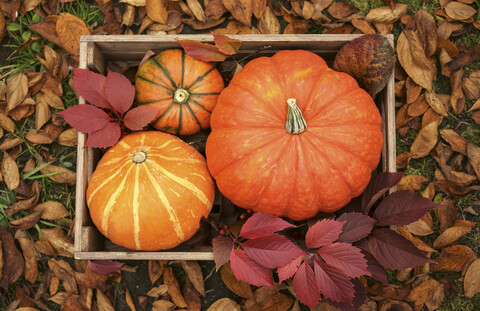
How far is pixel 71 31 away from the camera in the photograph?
85.4 inches

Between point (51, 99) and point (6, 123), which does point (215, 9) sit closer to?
point (51, 99)

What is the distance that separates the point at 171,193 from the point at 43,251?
1041 mm

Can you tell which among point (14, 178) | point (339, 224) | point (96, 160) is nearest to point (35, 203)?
point (14, 178)

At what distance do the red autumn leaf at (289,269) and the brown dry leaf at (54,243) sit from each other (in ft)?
4.07

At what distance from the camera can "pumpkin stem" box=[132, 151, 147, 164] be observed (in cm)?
159

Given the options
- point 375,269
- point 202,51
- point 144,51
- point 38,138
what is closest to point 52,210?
point 38,138

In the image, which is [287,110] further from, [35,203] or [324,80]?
[35,203]

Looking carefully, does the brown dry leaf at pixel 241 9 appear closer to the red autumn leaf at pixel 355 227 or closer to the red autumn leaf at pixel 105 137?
the red autumn leaf at pixel 105 137

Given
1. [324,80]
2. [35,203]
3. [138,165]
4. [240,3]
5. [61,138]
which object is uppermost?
[240,3]

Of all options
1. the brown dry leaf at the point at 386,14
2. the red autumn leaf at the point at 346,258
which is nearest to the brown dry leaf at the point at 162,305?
the red autumn leaf at the point at 346,258

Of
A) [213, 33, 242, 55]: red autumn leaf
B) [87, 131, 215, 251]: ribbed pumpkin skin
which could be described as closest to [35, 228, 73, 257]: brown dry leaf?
[87, 131, 215, 251]: ribbed pumpkin skin

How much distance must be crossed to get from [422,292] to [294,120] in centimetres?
133

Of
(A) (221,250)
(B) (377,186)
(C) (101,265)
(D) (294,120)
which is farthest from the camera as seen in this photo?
(C) (101,265)

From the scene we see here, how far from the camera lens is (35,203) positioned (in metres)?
2.19
